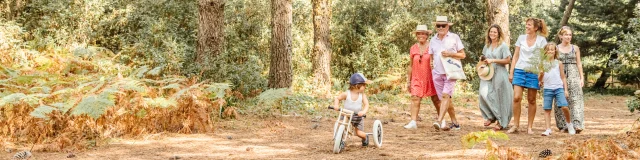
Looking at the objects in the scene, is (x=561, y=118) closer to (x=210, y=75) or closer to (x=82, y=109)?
(x=210, y=75)

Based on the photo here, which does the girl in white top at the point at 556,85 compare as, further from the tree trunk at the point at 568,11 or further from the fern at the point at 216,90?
the tree trunk at the point at 568,11

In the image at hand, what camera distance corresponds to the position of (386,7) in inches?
888

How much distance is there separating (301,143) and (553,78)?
12.4 feet

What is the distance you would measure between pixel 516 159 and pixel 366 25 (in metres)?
17.3

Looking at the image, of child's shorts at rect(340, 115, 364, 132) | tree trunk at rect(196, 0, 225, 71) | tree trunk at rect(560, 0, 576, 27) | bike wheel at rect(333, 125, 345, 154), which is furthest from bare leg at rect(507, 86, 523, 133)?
tree trunk at rect(560, 0, 576, 27)

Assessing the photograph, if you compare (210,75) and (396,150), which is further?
(210,75)

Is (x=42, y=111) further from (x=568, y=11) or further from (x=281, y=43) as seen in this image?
(x=568, y=11)

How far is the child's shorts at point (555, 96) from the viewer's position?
8977 millimetres

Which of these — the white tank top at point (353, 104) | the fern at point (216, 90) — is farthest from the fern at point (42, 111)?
the white tank top at point (353, 104)

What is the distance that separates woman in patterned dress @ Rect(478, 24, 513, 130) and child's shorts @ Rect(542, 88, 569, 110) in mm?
710

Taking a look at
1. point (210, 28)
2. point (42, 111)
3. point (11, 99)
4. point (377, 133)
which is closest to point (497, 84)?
point (377, 133)

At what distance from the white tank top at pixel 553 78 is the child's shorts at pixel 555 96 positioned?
8 cm

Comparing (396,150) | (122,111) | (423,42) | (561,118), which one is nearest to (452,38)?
(423,42)

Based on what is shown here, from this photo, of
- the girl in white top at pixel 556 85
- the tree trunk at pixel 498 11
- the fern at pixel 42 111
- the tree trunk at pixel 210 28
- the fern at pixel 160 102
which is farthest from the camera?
the tree trunk at pixel 498 11
